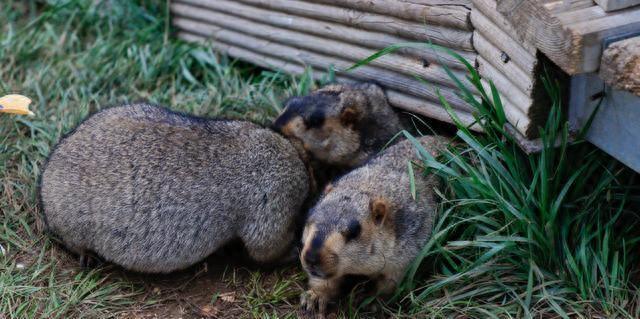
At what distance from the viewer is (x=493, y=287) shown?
512 centimetres

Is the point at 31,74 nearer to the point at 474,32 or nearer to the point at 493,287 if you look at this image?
the point at 474,32

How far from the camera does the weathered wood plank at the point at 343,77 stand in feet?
20.0

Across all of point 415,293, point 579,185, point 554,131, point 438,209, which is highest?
point 554,131

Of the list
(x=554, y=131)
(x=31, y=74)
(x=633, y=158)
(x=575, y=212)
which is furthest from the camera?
(x=31, y=74)

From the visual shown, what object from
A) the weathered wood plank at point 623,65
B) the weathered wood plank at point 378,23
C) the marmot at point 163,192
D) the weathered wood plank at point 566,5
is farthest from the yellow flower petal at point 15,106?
the weathered wood plank at point 623,65

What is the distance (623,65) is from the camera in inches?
157

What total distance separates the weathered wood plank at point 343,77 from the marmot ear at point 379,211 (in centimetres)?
94

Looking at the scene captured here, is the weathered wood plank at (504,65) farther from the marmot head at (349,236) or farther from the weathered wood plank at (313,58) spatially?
the marmot head at (349,236)

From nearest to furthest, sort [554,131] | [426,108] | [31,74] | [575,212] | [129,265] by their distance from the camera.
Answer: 1. [554,131]
2. [575,212]
3. [129,265]
4. [426,108]
5. [31,74]

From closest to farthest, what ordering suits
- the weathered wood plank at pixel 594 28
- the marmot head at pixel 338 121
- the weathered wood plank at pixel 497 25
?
the weathered wood plank at pixel 594 28
the weathered wood plank at pixel 497 25
the marmot head at pixel 338 121

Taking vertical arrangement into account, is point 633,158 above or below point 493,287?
above

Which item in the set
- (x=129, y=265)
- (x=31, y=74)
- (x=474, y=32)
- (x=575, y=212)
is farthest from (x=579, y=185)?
(x=31, y=74)

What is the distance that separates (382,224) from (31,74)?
411cm

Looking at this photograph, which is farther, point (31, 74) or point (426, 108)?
point (31, 74)
